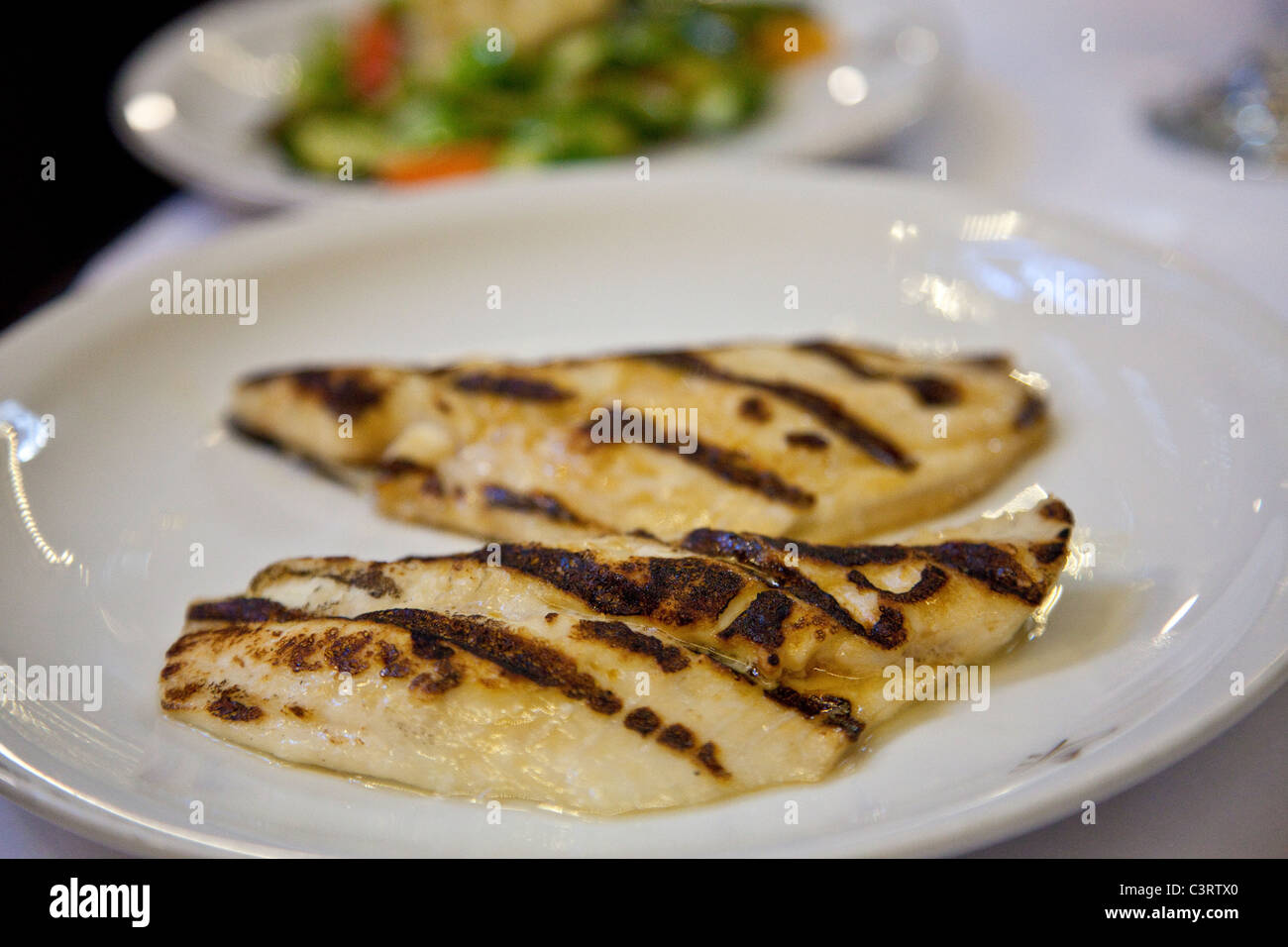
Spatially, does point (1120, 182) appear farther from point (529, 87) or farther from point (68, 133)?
point (68, 133)

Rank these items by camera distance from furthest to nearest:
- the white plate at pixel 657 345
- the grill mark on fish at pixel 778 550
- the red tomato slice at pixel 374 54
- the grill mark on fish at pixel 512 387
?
the red tomato slice at pixel 374 54, the grill mark on fish at pixel 512 387, the grill mark on fish at pixel 778 550, the white plate at pixel 657 345

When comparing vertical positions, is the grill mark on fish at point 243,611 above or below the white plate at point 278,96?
below

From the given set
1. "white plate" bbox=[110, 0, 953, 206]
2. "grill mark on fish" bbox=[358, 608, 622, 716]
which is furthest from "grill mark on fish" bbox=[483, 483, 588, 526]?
"white plate" bbox=[110, 0, 953, 206]

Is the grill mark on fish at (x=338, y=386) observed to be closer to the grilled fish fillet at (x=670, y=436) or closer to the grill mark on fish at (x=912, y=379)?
the grilled fish fillet at (x=670, y=436)

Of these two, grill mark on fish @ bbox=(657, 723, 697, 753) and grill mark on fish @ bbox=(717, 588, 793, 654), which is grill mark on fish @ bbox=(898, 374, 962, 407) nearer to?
grill mark on fish @ bbox=(717, 588, 793, 654)

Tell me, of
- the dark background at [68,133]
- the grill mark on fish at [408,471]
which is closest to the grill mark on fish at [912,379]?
the grill mark on fish at [408,471]
